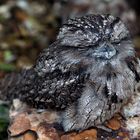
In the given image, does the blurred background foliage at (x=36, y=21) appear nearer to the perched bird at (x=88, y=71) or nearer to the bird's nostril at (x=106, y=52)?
the perched bird at (x=88, y=71)

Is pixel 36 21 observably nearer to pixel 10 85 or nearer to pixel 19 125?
pixel 10 85

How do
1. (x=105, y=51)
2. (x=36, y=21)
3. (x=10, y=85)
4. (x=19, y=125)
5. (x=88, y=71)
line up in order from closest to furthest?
1. (x=105, y=51)
2. (x=88, y=71)
3. (x=19, y=125)
4. (x=10, y=85)
5. (x=36, y=21)

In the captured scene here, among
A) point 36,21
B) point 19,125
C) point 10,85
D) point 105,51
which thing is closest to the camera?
point 105,51

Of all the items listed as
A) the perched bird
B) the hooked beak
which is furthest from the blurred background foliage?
the hooked beak

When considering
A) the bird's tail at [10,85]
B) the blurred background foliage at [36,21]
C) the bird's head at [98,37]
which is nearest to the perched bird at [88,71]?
the bird's head at [98,37]

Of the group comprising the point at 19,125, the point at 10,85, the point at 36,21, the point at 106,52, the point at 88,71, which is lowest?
the point at 19,125

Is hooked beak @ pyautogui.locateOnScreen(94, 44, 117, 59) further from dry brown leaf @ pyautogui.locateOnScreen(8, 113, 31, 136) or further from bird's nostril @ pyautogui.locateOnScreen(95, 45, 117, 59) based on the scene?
dry brown leaf @ pyautogui.locateOnScreen(8, 113, 31, 136)

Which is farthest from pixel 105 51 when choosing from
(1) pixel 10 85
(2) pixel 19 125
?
(1) pixel 10 85
